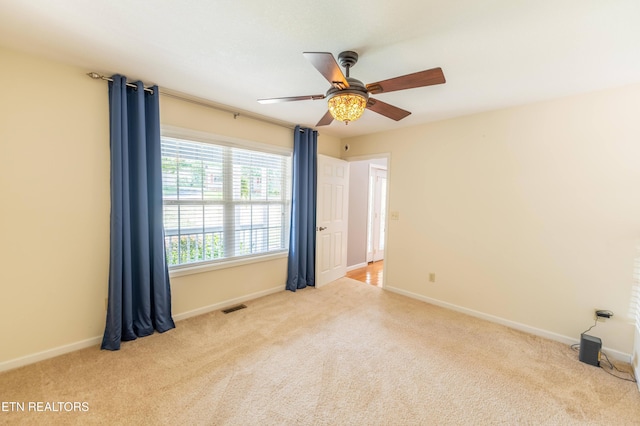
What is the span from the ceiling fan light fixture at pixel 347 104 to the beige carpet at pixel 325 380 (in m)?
1.94

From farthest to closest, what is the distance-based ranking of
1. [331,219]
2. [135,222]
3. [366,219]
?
[366,219] < [331,219] < [135,222]

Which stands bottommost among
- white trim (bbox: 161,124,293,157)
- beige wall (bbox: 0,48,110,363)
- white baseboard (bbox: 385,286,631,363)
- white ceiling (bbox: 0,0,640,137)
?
white baseboard (bbox: 385,286,631,363)

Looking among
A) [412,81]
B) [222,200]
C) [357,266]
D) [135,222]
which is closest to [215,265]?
[222,200]

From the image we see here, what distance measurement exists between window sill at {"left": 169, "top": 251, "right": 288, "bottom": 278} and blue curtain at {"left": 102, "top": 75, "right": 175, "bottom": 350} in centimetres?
15

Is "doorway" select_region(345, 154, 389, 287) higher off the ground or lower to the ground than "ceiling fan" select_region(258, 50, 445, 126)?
lower

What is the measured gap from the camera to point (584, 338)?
2301mm

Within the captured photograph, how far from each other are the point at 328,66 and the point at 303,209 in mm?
2543

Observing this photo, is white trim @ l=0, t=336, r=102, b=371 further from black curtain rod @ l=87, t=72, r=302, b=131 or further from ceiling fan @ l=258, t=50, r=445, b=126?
→ ceiling fan @ l=258, t=50, r=445, b=126

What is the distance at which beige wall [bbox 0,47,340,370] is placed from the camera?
6.59 ft

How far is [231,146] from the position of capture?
3.24 metres

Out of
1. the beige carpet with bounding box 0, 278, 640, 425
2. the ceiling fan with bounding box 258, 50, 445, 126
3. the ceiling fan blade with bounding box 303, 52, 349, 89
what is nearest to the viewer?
the ceiling fan blade with bounding box 303, 52, 349, 89

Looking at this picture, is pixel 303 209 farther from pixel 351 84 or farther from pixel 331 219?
pixel 351 84

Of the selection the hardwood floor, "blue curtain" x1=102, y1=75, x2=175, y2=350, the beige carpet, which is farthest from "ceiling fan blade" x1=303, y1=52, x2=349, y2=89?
the hardwood floor

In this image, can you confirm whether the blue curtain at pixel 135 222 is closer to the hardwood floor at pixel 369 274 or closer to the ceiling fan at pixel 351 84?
the ceiling fan at pixel 351 84
